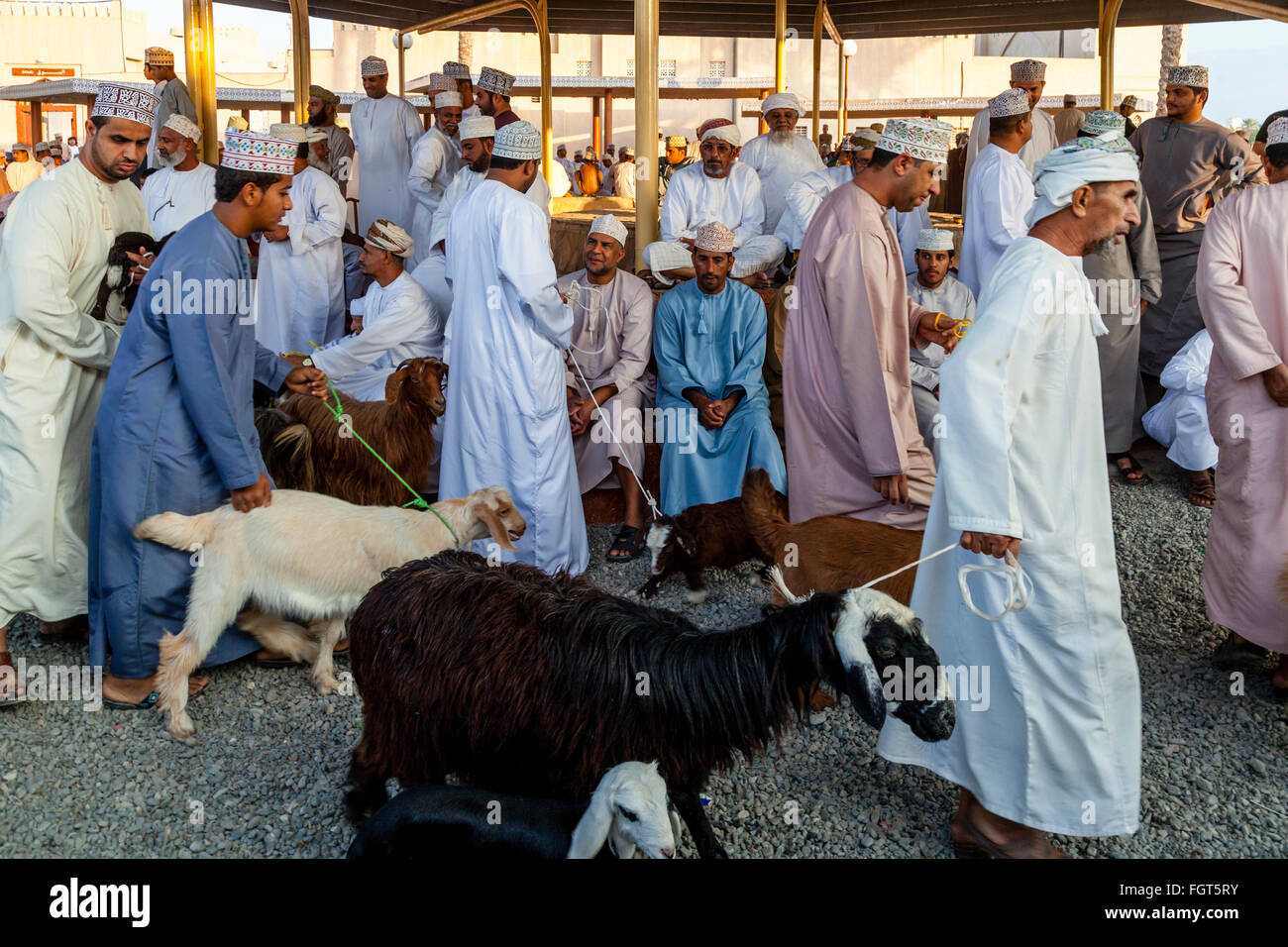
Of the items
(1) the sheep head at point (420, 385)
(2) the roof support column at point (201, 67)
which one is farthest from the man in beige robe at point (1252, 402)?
(2) the roof support column at point (201, 67)

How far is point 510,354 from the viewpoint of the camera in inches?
228

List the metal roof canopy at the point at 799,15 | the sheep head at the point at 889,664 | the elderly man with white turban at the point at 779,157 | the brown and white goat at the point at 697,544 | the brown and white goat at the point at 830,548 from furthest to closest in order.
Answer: the metal roof canopy at the point at 799,15, the elderly man with white turban at the point at 779,157, the brown and white goat at the point at 697,544, the brown and white goat at the point at 830,548, the sheep head at the point at 889,664

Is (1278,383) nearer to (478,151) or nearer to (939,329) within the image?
(939,329)

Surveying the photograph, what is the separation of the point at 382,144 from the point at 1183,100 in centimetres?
662

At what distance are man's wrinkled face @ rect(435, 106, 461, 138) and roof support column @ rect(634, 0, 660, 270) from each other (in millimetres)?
3010

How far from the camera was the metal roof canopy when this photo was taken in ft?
42.1

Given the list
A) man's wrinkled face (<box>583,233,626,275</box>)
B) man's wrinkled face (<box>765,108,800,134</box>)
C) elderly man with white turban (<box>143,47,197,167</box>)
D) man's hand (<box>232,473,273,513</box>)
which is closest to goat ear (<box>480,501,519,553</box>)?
man's hand (<box>232,473,273,513</box>)

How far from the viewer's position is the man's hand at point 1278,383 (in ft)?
15.2


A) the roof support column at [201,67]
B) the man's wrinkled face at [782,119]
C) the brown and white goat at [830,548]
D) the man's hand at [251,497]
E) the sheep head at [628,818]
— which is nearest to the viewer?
the sheep head at [628,818]

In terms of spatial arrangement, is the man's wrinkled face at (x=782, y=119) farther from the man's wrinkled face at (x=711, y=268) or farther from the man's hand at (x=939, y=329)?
the man's hand at (x=939, y=329)

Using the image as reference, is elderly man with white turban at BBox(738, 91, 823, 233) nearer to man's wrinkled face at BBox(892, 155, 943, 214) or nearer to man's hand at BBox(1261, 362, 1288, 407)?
man's wrinkled face at BBox(892, 155, 943, 214)

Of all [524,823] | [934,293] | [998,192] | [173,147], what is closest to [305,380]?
[524,823]

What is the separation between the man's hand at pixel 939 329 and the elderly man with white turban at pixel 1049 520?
1273mm
